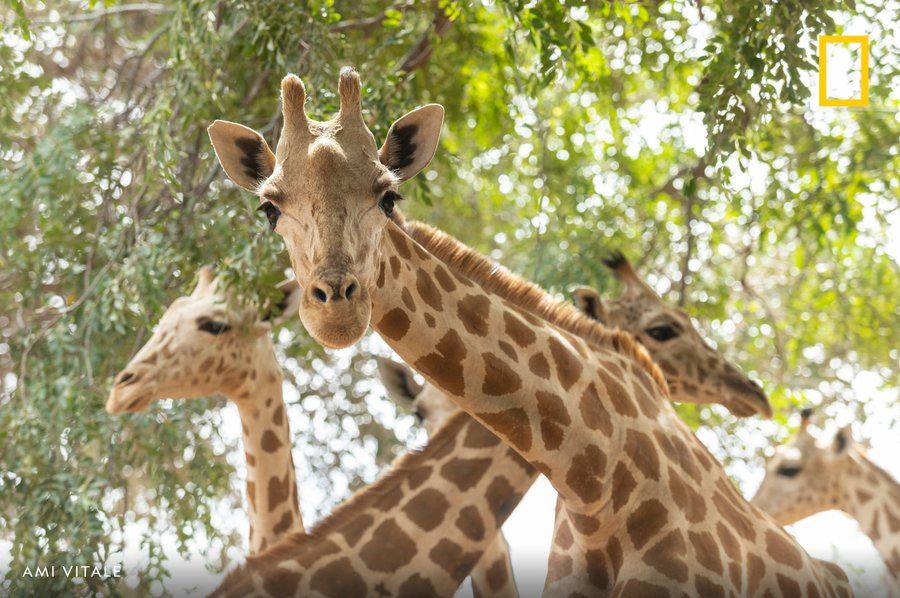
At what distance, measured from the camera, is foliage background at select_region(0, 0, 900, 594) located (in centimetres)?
490

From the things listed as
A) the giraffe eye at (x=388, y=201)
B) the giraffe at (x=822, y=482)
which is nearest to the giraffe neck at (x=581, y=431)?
the giraffe eye at (x=388, y=201)

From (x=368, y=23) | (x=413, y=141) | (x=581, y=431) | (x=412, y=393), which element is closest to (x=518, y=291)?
(x=581, y=431)

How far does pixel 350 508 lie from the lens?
4.25 meters

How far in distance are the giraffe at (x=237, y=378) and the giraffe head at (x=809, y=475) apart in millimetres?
3229

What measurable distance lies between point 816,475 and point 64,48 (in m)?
5.79

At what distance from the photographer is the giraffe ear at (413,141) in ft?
11.2

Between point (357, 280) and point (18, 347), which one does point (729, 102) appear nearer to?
point (357, 280)

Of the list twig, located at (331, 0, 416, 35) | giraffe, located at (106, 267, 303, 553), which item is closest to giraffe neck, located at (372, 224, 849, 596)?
giraffe, located at (106, 267, 303, 553)

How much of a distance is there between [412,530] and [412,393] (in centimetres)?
184

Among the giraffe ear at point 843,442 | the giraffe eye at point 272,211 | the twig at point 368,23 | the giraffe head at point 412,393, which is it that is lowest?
the giraffe eye at point 272,211

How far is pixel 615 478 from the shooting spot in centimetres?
352

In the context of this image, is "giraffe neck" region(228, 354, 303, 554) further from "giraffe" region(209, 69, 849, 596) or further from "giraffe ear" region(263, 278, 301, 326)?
"giraffe" region(209, 69, 849, 596)

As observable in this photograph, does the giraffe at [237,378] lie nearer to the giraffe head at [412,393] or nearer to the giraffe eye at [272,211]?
the giraffe head at [412,393]

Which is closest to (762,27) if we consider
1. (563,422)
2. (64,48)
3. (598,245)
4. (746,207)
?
(563,422)
